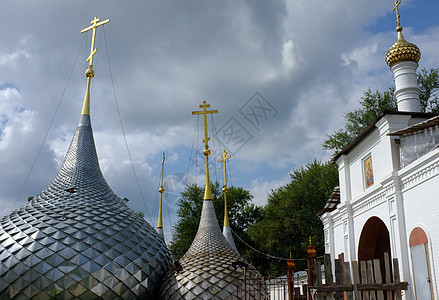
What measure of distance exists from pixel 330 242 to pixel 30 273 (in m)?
9.43

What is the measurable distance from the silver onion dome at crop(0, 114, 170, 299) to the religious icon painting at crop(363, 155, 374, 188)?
6647 millimetres

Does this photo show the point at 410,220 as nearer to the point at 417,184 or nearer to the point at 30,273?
the point at 417,184

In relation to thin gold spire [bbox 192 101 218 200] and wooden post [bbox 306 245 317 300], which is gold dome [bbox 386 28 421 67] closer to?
thin gold spire [bbox 192 101 218 200]

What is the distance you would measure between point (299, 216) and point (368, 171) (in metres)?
16.7

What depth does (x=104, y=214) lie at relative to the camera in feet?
43.8

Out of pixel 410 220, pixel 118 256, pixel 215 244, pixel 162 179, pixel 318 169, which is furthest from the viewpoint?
pixel 318 169

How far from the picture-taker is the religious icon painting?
1206 centimetres

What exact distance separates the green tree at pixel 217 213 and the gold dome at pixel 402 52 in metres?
23.1

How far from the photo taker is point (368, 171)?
12.3 metres

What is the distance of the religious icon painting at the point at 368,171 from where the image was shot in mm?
12060

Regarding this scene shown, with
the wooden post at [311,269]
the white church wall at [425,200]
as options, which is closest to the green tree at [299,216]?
the white church wall at [425,200]

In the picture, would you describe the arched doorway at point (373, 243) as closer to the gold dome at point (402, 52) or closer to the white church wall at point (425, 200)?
the white church wall at point (425, 200)

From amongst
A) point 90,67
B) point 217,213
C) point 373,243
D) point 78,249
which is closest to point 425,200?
point 373,243

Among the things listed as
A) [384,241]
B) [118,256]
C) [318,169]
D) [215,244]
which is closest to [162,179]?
[318,169]
